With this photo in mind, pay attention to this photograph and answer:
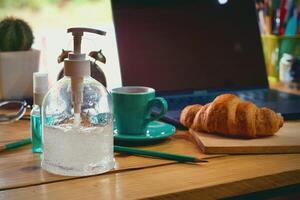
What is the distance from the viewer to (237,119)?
2.95 feet

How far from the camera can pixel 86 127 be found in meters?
0.78

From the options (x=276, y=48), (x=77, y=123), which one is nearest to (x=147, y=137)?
(x=77, y=123)

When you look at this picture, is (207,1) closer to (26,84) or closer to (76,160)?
(26,84)

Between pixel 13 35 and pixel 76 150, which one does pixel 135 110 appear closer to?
pixel 76 150

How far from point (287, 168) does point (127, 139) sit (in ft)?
0.96

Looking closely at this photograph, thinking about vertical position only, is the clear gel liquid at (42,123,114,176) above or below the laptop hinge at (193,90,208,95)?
below

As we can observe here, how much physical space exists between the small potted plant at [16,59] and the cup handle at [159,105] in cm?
48

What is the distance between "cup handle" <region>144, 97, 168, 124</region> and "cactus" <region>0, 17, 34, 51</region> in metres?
0.50

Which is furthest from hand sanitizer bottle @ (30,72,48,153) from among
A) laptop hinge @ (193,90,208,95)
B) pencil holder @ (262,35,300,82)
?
pencil holder @ (262,35,300,82)

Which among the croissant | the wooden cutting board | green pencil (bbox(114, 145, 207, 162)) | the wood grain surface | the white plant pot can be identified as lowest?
the wood grain surface

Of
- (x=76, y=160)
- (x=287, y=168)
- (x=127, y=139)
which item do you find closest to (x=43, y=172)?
(x=76, y=160)

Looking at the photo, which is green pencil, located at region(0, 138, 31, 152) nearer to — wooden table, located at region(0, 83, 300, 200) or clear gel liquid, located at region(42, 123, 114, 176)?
wooden table, located at region(0, 83, 300, 200)

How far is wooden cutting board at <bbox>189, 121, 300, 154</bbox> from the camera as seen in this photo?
33.7 inches

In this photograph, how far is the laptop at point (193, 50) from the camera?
1254 mm
